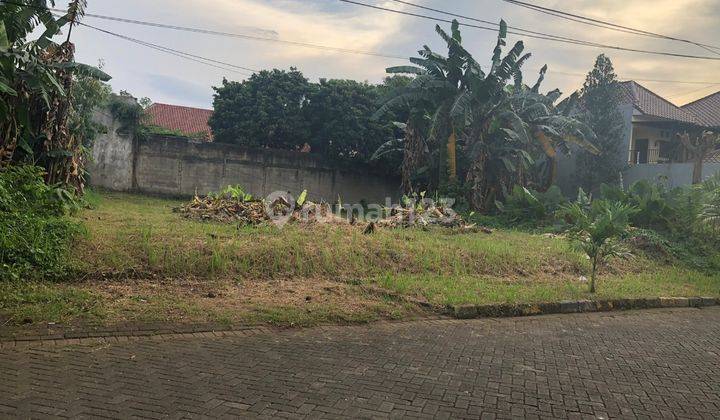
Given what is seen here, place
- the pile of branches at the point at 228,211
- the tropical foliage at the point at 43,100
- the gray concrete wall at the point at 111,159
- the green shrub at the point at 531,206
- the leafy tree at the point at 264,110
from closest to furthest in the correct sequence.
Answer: the tropical foliage at the point at 43,100, the pile of branches at the point at 228,211, the green shrub at the point at 531,206, the gray concrete wall at the point at 111,159, the leafy tree at the point at 264,110

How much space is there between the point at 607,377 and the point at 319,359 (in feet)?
8.65

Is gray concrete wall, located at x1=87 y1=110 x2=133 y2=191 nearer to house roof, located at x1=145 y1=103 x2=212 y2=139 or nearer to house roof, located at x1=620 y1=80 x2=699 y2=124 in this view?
house roof, located at x1=145 y1=103 x2=212 y2=139

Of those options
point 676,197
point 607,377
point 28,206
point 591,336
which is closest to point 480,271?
point 591,336

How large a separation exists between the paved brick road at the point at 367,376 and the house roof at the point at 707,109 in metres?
Answer: 23.3

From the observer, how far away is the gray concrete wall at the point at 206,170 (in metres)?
18.2

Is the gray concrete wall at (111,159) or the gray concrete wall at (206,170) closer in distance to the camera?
the gray concrete wall at (111,159)

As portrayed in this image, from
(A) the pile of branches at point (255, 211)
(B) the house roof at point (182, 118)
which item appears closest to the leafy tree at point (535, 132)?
(A) the pile of branches at point (255, 211)

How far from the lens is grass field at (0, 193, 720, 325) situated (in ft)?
20.2

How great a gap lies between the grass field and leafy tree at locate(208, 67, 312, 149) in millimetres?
10452

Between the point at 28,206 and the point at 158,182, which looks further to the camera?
the point at 158,182

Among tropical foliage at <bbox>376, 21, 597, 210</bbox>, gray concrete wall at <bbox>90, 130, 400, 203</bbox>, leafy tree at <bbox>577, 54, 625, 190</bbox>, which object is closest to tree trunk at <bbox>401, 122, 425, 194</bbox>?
tropical foliage at <bbox>376, 21, 597, 210</bbox>

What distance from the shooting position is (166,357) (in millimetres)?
4711

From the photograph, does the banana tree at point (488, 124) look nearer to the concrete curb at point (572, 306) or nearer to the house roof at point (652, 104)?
the house roof at point (652, 104)

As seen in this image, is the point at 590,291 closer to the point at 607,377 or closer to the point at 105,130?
the point at 607,377
